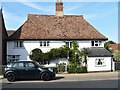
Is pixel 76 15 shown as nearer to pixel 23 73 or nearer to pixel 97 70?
pixel 97 70

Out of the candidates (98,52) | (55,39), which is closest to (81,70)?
(98,52)

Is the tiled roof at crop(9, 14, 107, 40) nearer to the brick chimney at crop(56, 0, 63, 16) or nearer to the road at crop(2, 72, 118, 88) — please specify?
the brick chimney at crop(56, 0, 63, 16)

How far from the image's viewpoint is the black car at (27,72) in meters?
25.5

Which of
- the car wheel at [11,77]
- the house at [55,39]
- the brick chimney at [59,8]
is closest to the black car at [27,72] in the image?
the car wheel at [11,77]

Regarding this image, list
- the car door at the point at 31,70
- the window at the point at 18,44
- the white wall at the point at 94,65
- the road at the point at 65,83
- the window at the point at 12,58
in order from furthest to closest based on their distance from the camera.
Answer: the window at the point at 18,44
the window at the point at 12,58
the white wall at the point at 94,65
the car door at the point at 31,70
the road at the point at 65,83

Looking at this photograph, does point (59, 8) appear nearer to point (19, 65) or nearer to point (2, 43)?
point (2, 43)

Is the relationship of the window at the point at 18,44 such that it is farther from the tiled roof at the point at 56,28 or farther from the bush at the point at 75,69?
the bush at the point at 75,69

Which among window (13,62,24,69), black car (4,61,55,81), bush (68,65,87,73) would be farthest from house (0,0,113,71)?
window (13,62,24,69)

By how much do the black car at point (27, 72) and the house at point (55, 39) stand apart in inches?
643

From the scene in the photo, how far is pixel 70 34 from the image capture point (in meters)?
44.9

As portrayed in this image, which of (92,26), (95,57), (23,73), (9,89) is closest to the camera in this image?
(9,89)

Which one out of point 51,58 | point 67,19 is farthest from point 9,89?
point 67,19

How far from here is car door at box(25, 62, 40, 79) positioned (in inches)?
1003

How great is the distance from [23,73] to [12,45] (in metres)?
18.7
